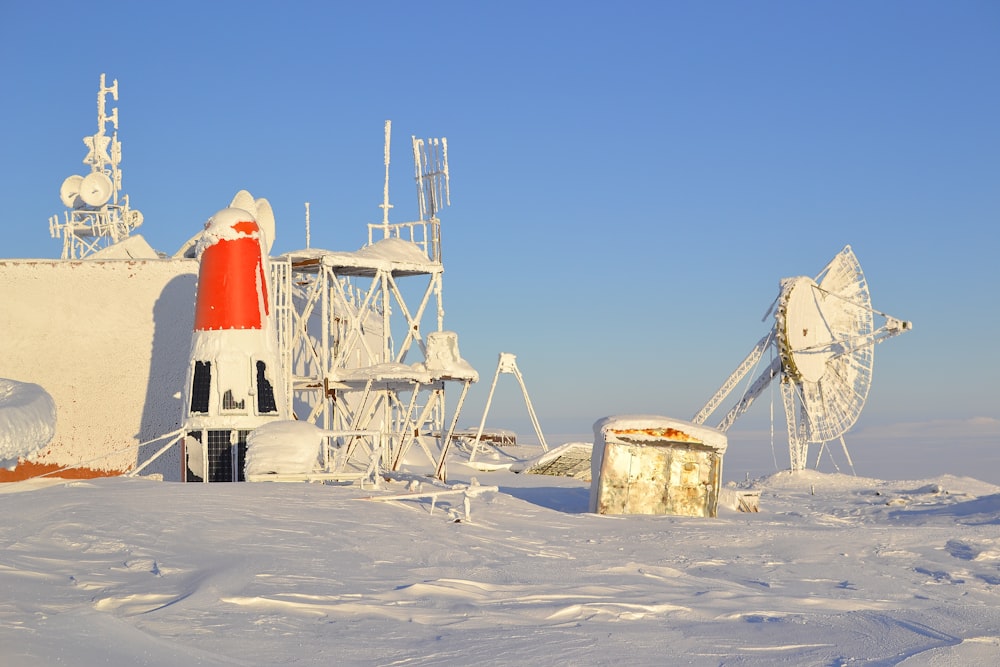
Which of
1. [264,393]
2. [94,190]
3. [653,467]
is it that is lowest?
[653,467]

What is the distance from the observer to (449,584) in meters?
12.1

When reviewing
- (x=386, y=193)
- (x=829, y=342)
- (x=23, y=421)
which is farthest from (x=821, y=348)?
(x=23, y=421)

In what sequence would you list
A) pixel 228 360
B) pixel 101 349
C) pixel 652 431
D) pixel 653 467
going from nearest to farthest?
pixel 652 431 < pixel 653 467 < pixel 228 360 < pixel 101 349

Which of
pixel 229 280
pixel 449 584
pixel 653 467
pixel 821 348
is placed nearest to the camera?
pixel 449 584

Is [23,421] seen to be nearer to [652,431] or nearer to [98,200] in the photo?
[652,431]

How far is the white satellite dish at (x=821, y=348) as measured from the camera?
142ft

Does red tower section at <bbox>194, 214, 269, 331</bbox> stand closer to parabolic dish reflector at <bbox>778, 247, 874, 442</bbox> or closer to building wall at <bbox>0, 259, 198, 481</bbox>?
building wall at <bbox>0, 259, 198, 481</bbox>

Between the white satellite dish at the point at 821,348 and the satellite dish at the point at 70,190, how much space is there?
30.6 meters

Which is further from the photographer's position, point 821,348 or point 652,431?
point 821,348

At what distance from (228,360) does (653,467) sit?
31.1 feet

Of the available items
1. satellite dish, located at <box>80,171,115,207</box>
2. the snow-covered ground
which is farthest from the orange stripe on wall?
satellite dish, located at <box>80,171,115,207</box>

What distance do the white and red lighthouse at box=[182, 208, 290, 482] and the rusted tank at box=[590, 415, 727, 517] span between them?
767cm

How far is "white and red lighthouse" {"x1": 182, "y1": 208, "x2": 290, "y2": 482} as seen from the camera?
2288 cm

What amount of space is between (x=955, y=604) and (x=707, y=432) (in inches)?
342
